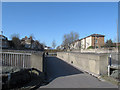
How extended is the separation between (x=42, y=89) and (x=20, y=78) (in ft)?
3.94

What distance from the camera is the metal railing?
6883 mm

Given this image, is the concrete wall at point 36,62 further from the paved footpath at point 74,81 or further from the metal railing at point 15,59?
the paved footpath at point 74,81

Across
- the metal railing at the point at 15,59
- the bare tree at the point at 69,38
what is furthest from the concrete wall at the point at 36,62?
the bare tree at the point at 69,38

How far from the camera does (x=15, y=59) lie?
6957 millimetres

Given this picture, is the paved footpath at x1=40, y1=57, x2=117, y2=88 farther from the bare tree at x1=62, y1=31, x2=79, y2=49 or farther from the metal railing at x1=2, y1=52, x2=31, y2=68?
the bare tree at x1=62, y1=31, x2=79, y2=49

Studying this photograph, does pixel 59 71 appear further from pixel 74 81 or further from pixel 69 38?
pixel 69 38

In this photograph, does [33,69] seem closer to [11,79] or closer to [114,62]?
[11,79]

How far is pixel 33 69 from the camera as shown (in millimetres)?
6820

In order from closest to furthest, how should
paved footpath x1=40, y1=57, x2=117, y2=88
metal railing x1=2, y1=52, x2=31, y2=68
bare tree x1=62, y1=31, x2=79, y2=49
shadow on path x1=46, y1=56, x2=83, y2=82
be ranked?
paved footpath x1=40, y1=57, x2=117, y2=88
metal railing x1=2, y1=52, x2=31, y2=68
shadow on path x1=46, y1=56, x2=83, y2=82
bare tree x1=62, y1=31, x2=79, y2=49

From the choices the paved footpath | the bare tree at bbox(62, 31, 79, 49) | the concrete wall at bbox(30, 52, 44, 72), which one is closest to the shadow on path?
the paved footpath

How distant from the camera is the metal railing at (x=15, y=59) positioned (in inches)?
271

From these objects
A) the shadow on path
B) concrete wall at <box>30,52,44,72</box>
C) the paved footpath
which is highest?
concrete wall at <box>30,52,44,72</box>

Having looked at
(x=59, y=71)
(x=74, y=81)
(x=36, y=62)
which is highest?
(x=36, y=62)

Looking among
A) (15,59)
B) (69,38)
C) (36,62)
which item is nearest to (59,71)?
(36,62)
